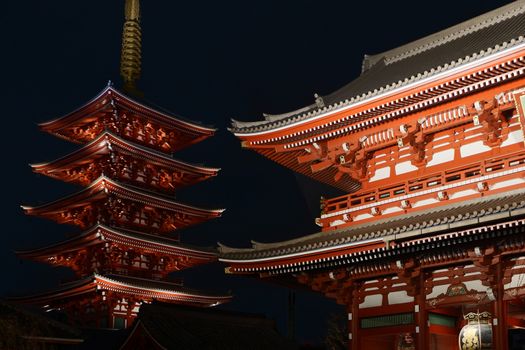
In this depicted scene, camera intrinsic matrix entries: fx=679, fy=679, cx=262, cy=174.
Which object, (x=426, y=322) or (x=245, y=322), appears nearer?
(x=426, y=322)

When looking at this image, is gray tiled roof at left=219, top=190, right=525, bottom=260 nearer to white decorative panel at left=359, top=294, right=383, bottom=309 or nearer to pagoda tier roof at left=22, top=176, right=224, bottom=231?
white decorative panel at left=359, top=294, right=383, bottom=309

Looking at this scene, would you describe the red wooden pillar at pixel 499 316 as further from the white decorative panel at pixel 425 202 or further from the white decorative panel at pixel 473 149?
the white decorative panel at pixel 473 149

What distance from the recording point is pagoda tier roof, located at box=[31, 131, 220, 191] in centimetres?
3909

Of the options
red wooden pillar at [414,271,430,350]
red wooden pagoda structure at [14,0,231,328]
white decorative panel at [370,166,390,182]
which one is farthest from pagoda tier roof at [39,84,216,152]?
red wooden pillar at [414,271,430,350]

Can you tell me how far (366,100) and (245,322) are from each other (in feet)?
30.2

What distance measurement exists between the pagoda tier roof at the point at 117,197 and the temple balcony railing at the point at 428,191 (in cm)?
1988

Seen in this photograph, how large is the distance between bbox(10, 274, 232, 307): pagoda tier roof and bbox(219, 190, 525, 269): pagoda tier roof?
16667 mm

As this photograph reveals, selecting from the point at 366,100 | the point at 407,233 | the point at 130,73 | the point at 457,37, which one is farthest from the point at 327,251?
the point at 130,73

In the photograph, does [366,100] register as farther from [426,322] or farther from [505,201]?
[426,322]

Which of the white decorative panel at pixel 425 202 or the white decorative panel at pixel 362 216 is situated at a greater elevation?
the white decorative panel at pixel 425 202

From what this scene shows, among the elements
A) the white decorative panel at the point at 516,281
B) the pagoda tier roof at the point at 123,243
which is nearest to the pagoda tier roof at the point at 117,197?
the pagoda tier roof at the point at 123,243

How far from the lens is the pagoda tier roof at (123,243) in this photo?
37.3 meters

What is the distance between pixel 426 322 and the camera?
17.7m

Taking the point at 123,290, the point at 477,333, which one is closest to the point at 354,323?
the point at 477,333
